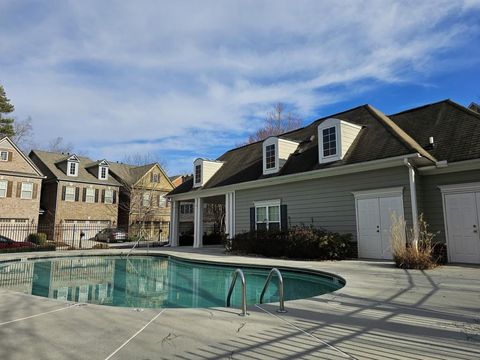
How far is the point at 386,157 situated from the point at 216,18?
7344 mm

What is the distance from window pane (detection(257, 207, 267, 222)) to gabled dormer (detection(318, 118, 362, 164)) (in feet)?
13.1

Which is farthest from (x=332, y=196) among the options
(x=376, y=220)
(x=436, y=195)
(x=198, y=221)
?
(x=198, y=221)

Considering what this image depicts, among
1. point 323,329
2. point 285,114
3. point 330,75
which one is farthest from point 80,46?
point 285,114

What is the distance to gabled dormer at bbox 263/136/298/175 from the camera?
608 inches

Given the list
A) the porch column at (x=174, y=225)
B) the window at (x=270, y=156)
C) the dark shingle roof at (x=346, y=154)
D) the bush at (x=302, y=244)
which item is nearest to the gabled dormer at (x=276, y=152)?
the window at (x=270, y=156)

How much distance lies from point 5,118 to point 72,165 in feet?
31.4

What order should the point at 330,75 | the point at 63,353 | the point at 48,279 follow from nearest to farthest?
1. the point at 63,353
2. the point at 48,279
3. the point at 330,75

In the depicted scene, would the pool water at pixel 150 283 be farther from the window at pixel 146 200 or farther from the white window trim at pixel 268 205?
the window at pixel 146 200

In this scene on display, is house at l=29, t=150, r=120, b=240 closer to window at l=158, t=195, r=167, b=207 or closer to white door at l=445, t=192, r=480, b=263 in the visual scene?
window at l=158, t=195, r=167, b=207

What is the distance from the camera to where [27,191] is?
28875 mm

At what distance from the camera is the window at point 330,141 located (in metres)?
13.2

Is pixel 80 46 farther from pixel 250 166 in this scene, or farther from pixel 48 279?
pixel 250 166

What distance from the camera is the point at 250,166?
17.9 m

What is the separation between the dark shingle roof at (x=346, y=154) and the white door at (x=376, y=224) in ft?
5.04
